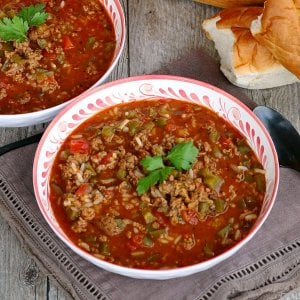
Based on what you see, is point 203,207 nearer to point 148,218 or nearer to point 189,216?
point 189,216

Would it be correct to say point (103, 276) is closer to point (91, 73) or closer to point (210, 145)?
point (210, 145)

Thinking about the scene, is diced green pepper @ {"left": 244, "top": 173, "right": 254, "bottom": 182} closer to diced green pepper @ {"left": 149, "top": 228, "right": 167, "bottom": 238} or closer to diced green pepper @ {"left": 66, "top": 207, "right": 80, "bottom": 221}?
diced green pepper @ {"left": 149, "top": 228, "right": 167, "bottom": 238}

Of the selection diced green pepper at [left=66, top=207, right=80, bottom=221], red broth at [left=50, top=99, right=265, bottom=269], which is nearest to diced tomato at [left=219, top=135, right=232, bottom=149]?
red broth at [left=50, top=99, right=265, bottom=269]

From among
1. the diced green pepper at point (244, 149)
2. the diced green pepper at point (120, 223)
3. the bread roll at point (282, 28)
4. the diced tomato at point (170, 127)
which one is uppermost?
the bread roll at point (282, 28)

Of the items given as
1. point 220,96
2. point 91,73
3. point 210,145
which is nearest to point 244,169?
point 210,145

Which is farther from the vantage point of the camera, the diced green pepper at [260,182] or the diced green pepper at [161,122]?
the diced green pepper at [161,122]

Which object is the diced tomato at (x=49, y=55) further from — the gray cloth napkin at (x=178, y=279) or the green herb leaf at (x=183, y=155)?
the green herb leaf at (x=183, y=155)

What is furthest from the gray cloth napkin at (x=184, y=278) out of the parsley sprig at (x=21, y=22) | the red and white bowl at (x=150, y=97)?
the parsley sprig at (x=21, y=22)
